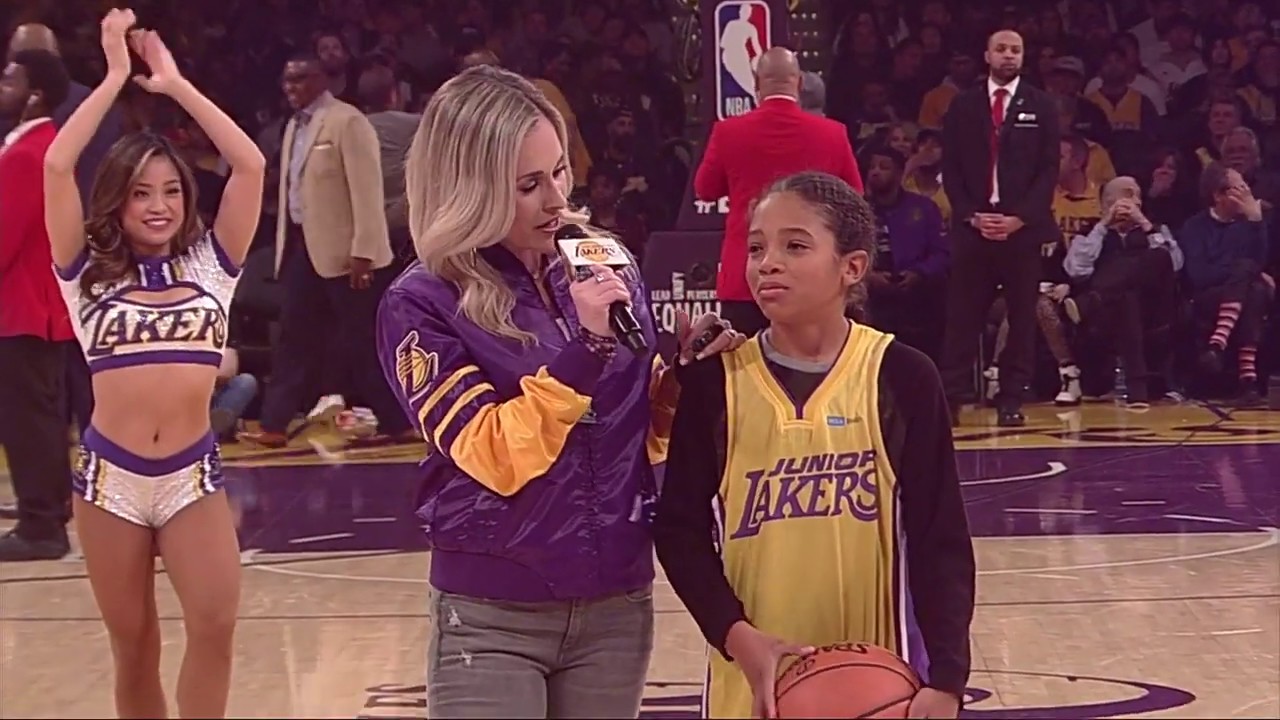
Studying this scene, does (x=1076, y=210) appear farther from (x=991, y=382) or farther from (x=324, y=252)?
(x=324, y=252)

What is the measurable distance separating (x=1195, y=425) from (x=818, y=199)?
6.96 metres

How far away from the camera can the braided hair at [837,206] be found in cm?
290

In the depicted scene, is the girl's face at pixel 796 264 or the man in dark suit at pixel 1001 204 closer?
the girl's face at pixel 796 264

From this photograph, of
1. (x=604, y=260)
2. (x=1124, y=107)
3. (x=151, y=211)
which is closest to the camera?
(x=604, y=260)

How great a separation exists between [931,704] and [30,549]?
4.52 metres

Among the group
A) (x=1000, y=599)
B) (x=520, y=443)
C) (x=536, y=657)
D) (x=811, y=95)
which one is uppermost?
(x=811, y=95)

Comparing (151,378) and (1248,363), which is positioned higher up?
(151,378)

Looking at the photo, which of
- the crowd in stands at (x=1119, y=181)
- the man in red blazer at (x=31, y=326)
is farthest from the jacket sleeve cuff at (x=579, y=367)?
the crowd in stands at (x=1119, y=181)

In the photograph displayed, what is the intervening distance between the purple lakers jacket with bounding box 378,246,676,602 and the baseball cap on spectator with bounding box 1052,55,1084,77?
8971 millimetres

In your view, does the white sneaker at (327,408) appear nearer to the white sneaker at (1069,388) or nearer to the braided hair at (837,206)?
the white sneaker at (1069,388)

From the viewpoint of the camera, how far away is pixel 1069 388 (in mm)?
10320

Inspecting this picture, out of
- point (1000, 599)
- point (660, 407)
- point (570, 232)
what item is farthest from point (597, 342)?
point (1000, 599)

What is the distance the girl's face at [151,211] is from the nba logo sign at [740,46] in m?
5.72

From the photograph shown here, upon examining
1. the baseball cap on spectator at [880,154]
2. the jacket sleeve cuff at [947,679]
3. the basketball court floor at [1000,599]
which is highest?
the baseball cap on spectator at [880,154]
